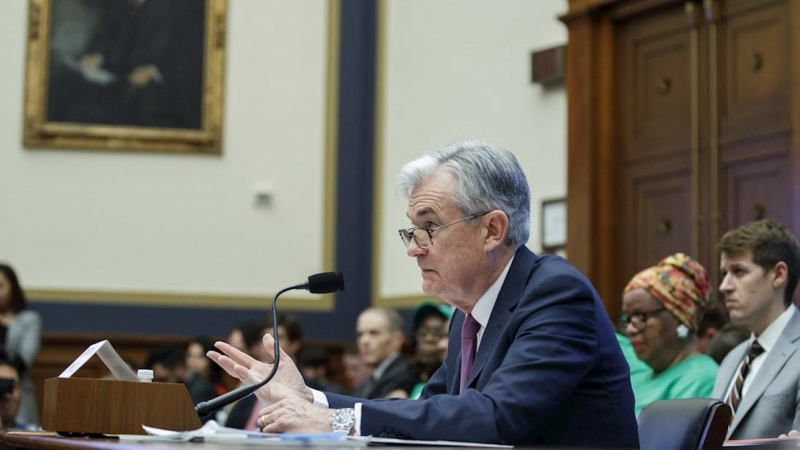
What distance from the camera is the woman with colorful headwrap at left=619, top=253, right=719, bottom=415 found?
4.66 meters

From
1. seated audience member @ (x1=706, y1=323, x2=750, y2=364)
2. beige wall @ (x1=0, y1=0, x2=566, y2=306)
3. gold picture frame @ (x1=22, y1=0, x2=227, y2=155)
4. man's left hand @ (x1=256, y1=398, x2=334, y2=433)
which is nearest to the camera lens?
man's left hand @ (x1=256, y1=398, x2=334, y2=433)

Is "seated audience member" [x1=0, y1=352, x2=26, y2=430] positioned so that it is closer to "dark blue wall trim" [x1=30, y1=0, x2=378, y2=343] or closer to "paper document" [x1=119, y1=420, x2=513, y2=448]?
Result: "paper document" [x1=119, y1=420, x2=513, y2=448]

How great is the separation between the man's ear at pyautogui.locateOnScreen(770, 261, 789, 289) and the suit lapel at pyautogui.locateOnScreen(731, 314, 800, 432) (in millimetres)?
172

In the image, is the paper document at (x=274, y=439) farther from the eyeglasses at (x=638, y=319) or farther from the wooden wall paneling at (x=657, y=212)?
the wooden wall paneling at (x=657, y=212)

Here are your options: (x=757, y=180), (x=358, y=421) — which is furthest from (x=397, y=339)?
(x=358, y=421)

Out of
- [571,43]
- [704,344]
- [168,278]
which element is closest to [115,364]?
[704,344]

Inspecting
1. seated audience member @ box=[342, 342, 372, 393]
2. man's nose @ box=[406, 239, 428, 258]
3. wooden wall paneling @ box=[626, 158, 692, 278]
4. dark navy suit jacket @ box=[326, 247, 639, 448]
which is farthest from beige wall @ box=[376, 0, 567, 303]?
dark navy suit jacket @ box=[326, 247, 639, 448]

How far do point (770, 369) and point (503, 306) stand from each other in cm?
159

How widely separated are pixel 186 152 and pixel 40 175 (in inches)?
40.8

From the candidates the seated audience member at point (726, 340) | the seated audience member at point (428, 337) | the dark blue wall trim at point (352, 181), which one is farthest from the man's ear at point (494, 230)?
the dark blue wall trim at point (352, 181)

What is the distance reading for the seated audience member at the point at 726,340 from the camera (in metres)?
5.19

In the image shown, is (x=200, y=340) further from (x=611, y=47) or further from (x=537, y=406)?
(x=537, y=406)

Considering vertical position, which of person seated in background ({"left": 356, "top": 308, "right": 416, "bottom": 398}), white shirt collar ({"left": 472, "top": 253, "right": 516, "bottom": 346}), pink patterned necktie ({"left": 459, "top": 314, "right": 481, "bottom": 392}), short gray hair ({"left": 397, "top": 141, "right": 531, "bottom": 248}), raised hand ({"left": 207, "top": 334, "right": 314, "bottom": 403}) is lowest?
person seated in background ({"left": 356, "top": 308, "right": 416, "bottom": 398})

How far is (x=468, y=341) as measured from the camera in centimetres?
311
